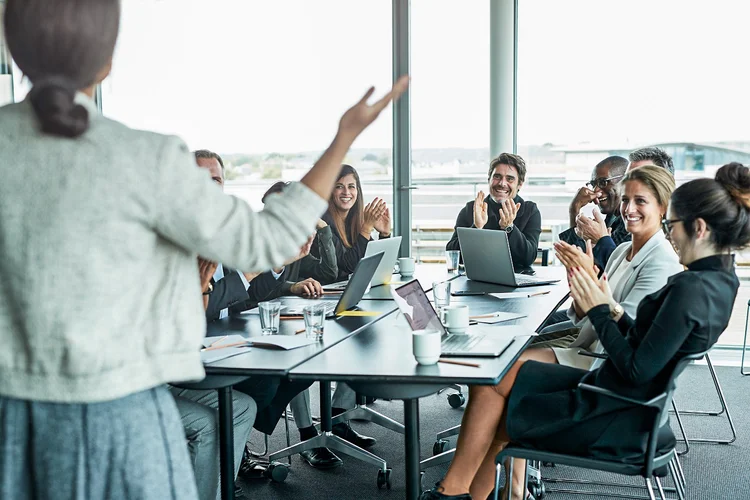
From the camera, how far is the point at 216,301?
300 centimetres

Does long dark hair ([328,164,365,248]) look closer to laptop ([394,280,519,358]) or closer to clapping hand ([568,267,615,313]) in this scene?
laptop ([394,280,519,358])

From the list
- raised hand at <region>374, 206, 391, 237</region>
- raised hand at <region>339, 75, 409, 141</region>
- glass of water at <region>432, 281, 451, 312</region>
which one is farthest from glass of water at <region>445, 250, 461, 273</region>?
raised hand at <region>339, 75, 409, 141</region>

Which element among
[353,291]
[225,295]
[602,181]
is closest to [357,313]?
[353,291]

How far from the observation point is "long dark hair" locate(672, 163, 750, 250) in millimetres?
2359

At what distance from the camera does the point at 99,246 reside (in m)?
1.24

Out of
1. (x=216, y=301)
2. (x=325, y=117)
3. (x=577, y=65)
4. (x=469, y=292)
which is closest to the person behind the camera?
(x=216, y=301)

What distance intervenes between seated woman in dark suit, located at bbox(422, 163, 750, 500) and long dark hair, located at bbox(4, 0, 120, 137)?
161 cm

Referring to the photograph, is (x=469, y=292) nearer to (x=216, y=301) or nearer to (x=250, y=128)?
(x=216, y=301)

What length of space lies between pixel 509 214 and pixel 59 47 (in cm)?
356

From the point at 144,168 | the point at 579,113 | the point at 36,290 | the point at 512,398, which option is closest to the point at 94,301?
the point at 36,290

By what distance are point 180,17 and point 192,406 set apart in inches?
162

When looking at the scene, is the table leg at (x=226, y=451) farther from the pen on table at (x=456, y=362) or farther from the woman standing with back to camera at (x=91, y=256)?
the woman standing with back to camera at (x=91, y=256)

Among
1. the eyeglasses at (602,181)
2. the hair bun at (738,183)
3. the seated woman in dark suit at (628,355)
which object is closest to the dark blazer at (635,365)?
the seated woman in dark suit at (628,355)

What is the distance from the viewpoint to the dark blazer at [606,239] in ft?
12.9
